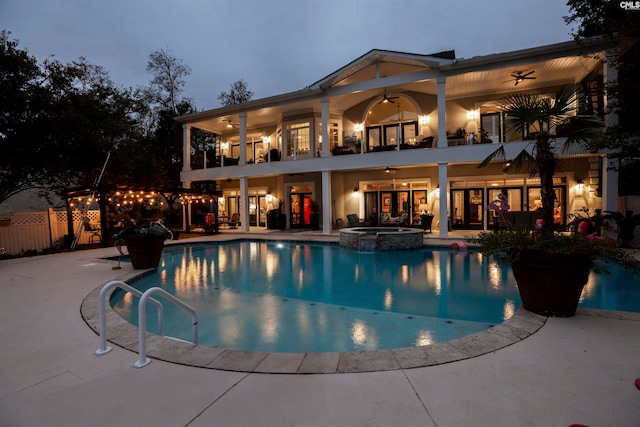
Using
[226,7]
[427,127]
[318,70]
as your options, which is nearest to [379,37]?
[318,70]

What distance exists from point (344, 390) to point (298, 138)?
48.9ft

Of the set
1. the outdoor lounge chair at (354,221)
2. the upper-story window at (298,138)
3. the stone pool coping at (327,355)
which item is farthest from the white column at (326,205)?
the stone pool coping at (327,355)

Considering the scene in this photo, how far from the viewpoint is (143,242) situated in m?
7.04

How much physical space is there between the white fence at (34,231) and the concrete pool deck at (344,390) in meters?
10.0

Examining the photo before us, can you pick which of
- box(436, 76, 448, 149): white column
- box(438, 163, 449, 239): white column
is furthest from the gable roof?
box(438, 163, 449, 239): white column

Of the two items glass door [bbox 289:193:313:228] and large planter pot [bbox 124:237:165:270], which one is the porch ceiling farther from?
large planter pot [bbox 124:237:165:270]

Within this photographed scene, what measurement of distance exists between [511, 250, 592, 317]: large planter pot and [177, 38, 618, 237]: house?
7268 millimetres

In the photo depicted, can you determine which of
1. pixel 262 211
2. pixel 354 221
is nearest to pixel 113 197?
pixel 262 211

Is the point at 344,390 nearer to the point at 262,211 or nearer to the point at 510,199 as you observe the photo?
the point at 510,199

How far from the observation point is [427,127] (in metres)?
14.1

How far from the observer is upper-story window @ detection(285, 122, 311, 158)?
15922mm

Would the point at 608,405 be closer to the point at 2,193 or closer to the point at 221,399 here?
the point at 221,399

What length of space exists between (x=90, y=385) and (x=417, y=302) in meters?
4.53

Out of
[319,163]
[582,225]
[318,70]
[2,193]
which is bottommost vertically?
[582,225]
